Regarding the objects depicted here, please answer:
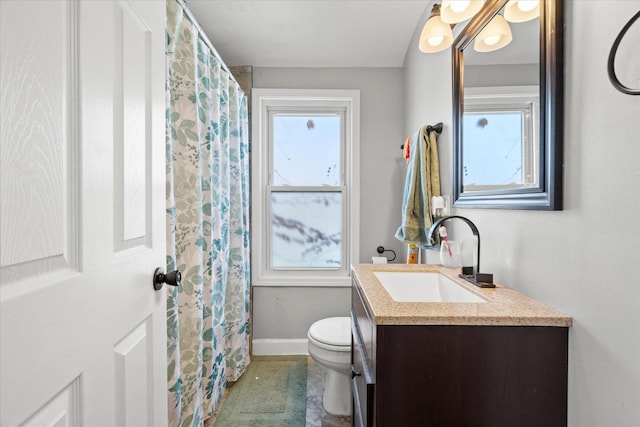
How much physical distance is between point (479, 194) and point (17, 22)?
133 cm

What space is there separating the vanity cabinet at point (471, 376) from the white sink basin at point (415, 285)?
46 cm

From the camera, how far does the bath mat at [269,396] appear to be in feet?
5.81

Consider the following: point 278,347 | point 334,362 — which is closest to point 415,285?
point 334,362

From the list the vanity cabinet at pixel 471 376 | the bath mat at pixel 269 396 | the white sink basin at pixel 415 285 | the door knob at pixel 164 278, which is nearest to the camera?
the vanity cabinet at pixel 471 376

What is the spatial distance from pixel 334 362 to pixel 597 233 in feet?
4.43

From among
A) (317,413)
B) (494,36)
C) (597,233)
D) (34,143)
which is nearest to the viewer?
(34,143)

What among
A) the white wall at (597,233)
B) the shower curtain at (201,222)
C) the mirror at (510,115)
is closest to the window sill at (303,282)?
the shower curtain at (201,222)

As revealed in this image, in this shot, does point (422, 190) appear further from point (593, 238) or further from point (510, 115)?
point (593, 238)

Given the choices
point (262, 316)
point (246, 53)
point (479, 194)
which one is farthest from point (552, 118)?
point (262, 316)

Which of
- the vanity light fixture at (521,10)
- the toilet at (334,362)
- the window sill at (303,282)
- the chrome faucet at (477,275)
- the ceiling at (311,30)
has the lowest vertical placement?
the toilet at (334,362)

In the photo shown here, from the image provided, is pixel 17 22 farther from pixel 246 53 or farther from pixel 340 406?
pixel 246 53

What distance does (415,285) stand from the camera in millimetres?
1358

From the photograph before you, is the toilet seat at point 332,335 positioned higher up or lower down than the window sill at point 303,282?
lower down

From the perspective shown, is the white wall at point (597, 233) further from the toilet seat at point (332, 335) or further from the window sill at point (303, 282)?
the window sill at point (303, 282)
